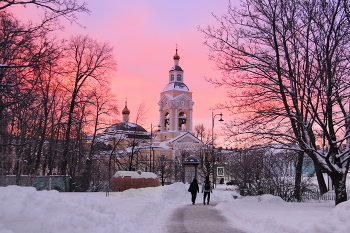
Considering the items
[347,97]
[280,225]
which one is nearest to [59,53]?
[280,225]

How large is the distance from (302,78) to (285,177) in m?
7.28

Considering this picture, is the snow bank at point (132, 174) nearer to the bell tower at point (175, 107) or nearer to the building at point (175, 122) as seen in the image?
the building at point (175, 122)

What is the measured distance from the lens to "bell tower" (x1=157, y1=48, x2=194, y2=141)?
7550 cm

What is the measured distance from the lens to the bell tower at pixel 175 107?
2972 inches

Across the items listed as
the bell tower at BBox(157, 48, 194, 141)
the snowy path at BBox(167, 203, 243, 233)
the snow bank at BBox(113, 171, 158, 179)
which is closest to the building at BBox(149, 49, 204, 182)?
the bell tower at BBox(157, 48, 194, 141)

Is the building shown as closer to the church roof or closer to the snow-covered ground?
the church roof

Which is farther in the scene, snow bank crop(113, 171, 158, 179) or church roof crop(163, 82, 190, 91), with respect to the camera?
church roof crop(163, 82, 190, 91)

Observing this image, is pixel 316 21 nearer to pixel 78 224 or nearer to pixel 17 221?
pixel 78 224

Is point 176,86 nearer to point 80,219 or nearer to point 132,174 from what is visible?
point 132,174

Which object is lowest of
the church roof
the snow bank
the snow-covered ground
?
the snow-covered ground

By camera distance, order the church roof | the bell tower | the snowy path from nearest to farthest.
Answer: the snowy path, the bell tower, the church roof

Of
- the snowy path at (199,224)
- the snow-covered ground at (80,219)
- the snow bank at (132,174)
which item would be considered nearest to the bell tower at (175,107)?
the snow bank at (132,174)

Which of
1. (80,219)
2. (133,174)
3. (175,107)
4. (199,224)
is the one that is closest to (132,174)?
(133,174)

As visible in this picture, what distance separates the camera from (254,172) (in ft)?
77.6
